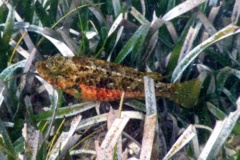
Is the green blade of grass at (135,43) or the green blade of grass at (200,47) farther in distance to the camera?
the green blade of grass at (135,43)

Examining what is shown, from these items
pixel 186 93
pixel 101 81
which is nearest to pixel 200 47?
pixel 186 93

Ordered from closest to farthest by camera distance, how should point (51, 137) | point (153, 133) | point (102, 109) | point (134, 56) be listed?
point (153, 133), point (51, 137), point (102, 109), point (134, 56)

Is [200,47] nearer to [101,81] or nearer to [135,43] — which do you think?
[135,43]

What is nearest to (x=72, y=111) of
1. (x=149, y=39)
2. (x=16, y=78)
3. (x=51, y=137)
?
(x=51, y=137)

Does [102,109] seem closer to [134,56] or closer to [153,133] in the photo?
[134,56]

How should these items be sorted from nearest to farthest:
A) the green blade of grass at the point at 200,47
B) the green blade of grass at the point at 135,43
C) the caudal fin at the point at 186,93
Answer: the caudal fin at the point at 186,93, the green blade of grass at the point at 200,47, the green blade of grass at the point at 135,43

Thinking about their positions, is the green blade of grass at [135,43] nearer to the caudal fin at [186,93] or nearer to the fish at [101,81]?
the fish at [101,81]

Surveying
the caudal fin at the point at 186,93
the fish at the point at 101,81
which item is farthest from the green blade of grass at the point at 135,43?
the caudal fin at the point at 186,93

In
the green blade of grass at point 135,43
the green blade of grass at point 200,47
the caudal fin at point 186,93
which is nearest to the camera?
the caudal fin at point 186,93
